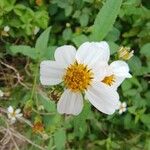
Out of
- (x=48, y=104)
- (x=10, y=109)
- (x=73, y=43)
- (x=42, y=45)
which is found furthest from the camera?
(x=73, y=43)

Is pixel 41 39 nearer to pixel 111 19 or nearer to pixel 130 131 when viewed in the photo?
pixel 111 19

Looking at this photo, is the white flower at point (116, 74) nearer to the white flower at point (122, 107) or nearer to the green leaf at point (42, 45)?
the green leaf at point (42, 45)

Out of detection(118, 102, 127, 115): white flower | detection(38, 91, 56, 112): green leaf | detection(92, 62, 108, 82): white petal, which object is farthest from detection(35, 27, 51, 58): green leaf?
detection(118, 102, 127, 115): white flower

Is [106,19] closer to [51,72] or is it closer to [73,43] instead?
[51,72]

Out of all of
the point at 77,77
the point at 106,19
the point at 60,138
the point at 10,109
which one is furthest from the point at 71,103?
the point at 10,109

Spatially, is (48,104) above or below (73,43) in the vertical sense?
above

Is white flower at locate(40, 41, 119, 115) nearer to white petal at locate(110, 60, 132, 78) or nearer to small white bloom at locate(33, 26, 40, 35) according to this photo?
white petal at locate(110, 60, 132, 78)

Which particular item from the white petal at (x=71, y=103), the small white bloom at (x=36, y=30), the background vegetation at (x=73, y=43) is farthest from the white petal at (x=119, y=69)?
the small white bloom at (x=36, y=30)
